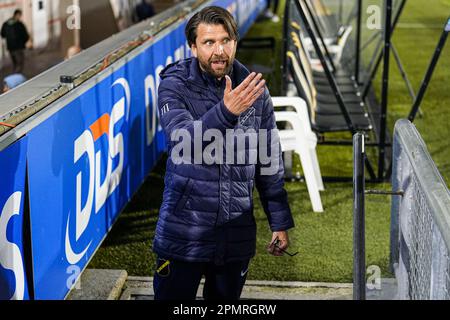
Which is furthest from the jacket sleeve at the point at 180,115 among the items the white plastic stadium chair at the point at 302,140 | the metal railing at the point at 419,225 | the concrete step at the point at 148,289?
the white plastic stadium chair at the point at 302,140

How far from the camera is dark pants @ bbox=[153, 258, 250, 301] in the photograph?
3865mm

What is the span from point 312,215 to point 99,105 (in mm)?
2535

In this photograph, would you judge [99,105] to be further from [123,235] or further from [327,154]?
[327,154]

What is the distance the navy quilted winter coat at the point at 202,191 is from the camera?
12.3ft

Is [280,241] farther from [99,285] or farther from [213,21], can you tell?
[99,285]

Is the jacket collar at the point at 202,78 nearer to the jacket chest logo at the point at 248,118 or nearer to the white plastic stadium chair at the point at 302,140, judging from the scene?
the jacket chest logo at the point at 248,118

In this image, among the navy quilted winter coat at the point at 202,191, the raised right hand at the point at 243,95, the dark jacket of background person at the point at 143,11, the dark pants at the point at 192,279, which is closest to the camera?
the raised right hand at the point at 243,95

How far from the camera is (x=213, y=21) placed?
11.8 feet

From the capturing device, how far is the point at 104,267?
259 inches

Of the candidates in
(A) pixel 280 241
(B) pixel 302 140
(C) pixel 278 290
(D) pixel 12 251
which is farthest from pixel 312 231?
(D) pixel 12 251

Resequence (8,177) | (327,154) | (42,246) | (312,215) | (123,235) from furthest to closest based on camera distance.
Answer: (327,154) → (312,215) → (123,235) → (42,246) → (8,177)

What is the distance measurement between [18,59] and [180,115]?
1362 cm

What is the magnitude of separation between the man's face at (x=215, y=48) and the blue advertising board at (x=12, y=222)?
1.14 m
